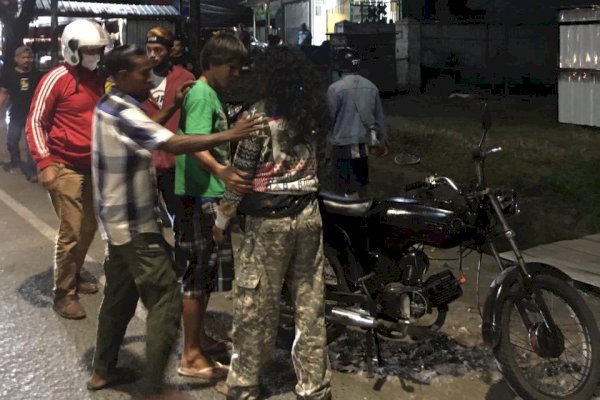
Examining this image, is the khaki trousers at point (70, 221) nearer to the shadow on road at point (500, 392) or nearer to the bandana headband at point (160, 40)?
the bandana headband at point (160, 40)

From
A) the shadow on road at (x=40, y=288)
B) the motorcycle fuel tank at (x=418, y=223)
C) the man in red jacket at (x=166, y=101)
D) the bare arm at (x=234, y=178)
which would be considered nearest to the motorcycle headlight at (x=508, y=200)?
the motorcycle fuel tank at (x=418, y=223)

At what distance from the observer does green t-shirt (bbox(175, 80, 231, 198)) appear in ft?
13.1

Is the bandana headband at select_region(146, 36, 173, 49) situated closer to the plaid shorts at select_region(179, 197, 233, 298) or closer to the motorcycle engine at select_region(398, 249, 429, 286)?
the plaid shorts at select_region(179, 197, 233, 298)

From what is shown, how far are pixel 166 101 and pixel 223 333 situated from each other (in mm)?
1659

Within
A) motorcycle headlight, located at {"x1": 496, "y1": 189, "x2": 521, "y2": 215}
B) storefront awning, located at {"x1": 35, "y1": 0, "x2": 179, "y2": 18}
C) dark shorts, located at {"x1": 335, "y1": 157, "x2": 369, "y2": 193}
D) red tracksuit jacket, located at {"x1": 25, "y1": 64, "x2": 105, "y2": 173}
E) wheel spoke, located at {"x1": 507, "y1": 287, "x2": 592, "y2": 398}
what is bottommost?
wheel spoke, located at {"x1": 507, "y1": 287, "x2": 592, "y2": 398}

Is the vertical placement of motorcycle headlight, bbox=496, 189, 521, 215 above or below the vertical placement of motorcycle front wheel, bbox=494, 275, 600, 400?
above

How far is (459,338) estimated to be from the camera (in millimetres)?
4895

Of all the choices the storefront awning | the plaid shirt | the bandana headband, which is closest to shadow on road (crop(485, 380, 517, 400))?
the plaid shirt

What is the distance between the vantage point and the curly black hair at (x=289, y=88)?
3.61 metres

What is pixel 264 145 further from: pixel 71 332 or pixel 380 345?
pixel 71 332

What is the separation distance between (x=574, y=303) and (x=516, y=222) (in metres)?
3.74

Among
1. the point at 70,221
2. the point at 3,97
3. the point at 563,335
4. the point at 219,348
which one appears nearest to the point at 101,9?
the point at 3,97

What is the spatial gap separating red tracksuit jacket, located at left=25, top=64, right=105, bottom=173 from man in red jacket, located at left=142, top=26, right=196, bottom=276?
1.36 ft

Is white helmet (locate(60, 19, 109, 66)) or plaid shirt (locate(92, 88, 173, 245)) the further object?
white helmet (locate(60, 19, 109, 66))
